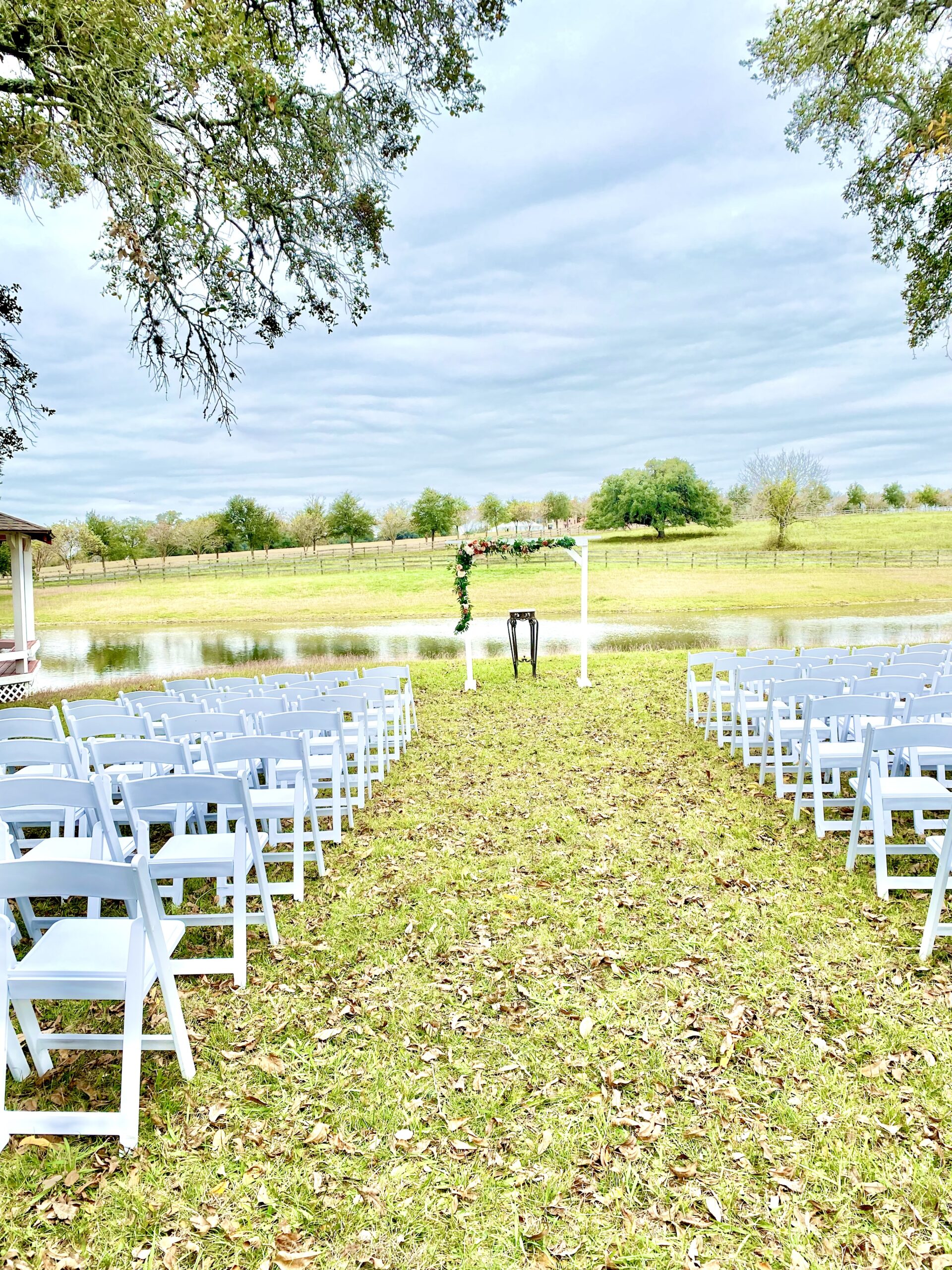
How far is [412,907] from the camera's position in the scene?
4707mm

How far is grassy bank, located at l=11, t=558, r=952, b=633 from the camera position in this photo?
35031 millimetres

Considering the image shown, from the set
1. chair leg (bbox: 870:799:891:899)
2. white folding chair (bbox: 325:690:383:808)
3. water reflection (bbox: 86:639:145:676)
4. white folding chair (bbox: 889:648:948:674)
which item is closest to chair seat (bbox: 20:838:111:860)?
white folding chair (bbox: 325:690:383:808)

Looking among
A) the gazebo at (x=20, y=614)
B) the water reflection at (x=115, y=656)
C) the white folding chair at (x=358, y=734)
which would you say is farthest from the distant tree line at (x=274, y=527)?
the white folding chair at (x=358, y=734)

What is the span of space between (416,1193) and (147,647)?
29.5 m

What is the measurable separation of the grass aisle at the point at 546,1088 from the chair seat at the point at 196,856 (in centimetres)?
65

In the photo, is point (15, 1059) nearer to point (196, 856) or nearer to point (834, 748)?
point (196, 856)

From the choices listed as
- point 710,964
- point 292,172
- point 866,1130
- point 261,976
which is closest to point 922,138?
point 292,172

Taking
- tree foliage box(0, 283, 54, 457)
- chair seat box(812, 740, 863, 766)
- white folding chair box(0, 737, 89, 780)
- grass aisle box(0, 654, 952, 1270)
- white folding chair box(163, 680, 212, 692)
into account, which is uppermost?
tree foliage box(0, 283, 54, 457)

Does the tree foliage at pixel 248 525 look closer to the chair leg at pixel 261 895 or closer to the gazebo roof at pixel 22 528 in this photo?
the gazebo roof at pixel 22 528

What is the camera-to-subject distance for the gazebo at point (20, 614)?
50.2 feet

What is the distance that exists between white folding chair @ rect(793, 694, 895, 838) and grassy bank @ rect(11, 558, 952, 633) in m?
26.2

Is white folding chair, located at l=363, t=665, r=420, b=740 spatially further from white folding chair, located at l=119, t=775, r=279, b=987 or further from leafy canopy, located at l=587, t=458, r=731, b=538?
leafy canopy, located at l=587, t=458, r=731, b=538

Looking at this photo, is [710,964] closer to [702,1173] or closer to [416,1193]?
[702,1173]

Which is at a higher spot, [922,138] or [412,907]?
[922,138]
